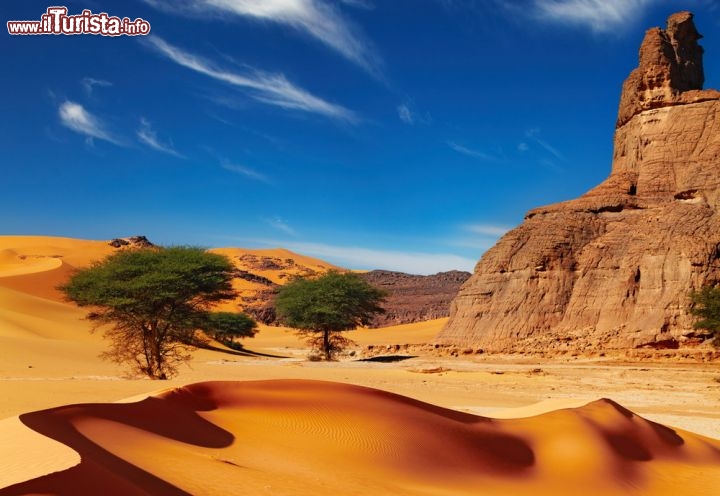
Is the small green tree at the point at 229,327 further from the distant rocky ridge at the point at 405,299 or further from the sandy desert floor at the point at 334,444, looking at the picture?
the sandy desert floor at the point at 334,444

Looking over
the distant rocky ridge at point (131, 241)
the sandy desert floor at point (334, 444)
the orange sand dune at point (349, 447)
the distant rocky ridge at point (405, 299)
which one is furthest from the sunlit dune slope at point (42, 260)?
the orange sand dune at point (349, 447)

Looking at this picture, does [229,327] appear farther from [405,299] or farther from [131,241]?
[131,241]

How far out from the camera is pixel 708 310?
3272cm

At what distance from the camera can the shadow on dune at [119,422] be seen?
4148 millimetres

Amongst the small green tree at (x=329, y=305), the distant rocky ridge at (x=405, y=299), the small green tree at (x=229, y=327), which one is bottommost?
the small green tree at (x=229, y=327)

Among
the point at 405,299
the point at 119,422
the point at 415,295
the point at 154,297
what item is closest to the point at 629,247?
the point at 154,297

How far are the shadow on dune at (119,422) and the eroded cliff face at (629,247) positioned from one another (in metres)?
35.1

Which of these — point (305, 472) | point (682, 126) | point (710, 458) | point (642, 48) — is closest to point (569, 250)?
point (682, 126)

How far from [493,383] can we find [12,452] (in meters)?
23.5

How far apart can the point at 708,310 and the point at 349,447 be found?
102 ft

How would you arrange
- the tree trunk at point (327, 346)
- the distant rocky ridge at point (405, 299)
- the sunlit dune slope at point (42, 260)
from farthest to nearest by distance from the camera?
the distant rocky ridge at point (405, 299) < the sunlit dune slope at point (42, 260) < the tree trunk at point (327, 346)

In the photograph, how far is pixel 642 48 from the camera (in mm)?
52688

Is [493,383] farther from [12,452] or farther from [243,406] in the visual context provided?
[12,452]

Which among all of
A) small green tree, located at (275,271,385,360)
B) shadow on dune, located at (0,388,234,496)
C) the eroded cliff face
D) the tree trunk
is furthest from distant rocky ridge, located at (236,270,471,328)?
shadow on dune, located at (0,388,234,496)
